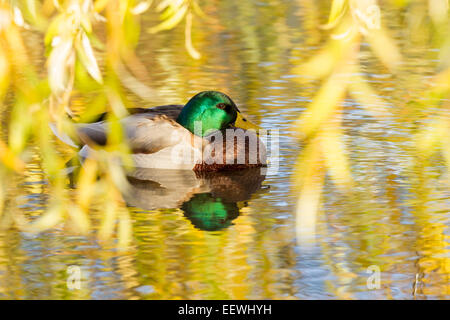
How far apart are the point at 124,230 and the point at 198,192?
147cm

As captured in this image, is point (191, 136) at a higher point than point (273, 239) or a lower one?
higher

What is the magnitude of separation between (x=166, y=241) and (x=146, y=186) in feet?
5.76

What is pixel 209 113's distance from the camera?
8758 mm

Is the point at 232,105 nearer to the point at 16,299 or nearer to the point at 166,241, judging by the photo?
the point at 166,241

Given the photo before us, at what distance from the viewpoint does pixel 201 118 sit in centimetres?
874

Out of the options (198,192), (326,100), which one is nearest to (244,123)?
(198,192)

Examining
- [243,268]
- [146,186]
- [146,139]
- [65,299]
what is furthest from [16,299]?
[146,139]

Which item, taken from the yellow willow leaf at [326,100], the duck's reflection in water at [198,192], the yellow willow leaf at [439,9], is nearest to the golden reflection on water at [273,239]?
the duck's reflection in water at [198,192]

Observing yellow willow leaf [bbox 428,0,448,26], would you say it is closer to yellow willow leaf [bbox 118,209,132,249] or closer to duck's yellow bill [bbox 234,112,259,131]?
yellow willow leaf [bbox 118,209,132,249]

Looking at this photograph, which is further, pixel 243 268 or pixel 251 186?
pixel 251 186

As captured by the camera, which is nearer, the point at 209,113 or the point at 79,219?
the point at 79,219

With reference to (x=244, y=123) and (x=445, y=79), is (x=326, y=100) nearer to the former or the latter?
(x=445, y=79)

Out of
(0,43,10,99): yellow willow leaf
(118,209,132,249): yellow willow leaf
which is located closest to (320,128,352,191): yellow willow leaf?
(0,43,10,99): yellow willow leaf

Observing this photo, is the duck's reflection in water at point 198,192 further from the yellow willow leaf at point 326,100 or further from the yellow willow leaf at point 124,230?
the yellow willow leaf at point 326,100
